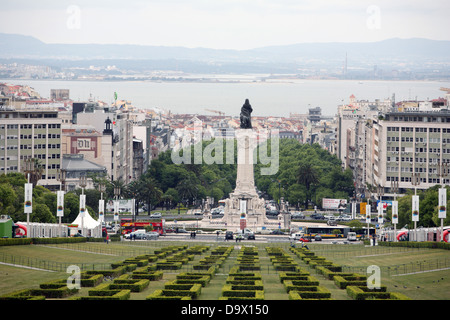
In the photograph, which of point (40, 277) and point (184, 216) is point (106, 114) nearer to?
point (184, 216)

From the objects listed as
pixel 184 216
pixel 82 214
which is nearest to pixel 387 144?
pixel 184 216

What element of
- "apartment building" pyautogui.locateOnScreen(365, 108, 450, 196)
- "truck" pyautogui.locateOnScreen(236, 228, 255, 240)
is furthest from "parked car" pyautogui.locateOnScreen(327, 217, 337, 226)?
"apartment building" pyautogui.locateOnScreen(365, 108, 450, 196)

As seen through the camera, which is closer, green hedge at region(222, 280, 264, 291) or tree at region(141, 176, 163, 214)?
green hedge at region(222, 280, 264, 291)

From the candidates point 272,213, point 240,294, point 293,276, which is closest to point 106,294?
point 240,294

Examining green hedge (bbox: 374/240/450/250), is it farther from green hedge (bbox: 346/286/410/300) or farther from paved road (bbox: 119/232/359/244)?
green hedge (bbox: 346/286/410/300)

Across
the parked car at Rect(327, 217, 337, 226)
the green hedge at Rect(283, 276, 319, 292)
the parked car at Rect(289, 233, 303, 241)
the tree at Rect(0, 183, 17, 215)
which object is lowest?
the parked car at Rect(289, 233, 303, 241)

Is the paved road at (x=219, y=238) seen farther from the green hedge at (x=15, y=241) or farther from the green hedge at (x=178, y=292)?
the green hedge at (x=178, y=292)
